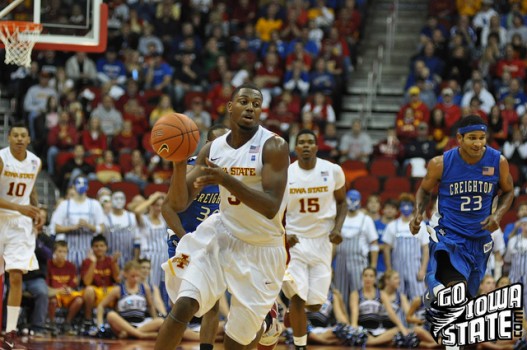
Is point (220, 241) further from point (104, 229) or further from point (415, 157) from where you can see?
point (415, 157)

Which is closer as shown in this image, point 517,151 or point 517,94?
point 517,151

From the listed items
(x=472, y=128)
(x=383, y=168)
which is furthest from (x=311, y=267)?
(x=383, y=168)

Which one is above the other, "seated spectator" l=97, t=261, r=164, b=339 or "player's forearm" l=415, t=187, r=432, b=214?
"player's forearm" l=415, t=187, r=432, b=214

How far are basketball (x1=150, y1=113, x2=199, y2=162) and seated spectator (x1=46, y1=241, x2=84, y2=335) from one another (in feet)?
24.0

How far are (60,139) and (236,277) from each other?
11606mm

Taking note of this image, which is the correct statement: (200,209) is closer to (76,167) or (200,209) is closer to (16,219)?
(16,219)

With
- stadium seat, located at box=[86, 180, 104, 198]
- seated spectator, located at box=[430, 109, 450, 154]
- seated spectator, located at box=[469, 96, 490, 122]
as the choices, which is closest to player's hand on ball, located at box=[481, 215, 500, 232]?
stadium seat, located at box=[86, 180, 104, 198]

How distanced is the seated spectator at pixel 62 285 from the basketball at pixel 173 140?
24.0 ft

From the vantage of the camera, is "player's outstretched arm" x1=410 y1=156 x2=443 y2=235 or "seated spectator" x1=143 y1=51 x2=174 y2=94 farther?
"seated spectator" x1=143 y1=51 x2=174 y2=94

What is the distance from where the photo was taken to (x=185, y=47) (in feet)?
72.1

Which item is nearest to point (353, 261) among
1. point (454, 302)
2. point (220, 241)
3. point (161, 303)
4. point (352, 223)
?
point (352, 223)

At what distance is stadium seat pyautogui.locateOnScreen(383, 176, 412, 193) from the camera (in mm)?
16859

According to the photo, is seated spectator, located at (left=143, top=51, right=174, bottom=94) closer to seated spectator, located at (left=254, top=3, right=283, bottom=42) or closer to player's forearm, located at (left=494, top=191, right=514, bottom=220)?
seated spectator, located at (left=254, top=3, right=283, bottom=42)

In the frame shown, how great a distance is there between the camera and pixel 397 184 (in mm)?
16906
